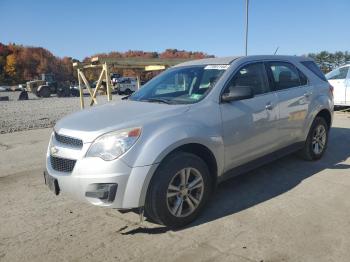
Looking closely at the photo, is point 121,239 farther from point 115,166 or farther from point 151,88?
point 151,88

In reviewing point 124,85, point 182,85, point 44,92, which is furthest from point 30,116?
point 124,85

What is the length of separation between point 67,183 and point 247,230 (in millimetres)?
1825

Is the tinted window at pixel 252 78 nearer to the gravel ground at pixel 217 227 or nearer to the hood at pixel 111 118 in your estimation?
the hood at pixel 111 118

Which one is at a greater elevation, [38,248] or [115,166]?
[115,166]

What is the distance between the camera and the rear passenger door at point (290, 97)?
16.4 ft

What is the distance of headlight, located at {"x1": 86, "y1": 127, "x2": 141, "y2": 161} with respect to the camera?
3344 millimetres

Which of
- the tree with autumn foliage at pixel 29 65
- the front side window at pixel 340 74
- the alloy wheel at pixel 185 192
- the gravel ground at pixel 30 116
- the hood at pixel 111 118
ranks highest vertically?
the tree with autumn foliage at pixel 29 65

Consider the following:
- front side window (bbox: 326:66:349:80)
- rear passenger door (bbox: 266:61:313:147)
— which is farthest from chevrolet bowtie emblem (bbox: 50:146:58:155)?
front side window (bbox: 326:66:349:80)

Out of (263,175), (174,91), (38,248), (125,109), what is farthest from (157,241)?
(263,175)

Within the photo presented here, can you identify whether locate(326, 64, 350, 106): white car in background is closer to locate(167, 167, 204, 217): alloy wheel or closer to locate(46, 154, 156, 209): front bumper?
locate(167, 167, 204, 217): alloy wheel

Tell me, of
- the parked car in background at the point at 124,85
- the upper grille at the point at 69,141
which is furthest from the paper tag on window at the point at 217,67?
the parked car in background at the point at 124,85

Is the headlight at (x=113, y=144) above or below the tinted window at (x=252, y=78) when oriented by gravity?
below

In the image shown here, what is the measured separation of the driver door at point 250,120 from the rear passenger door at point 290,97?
0.16 m

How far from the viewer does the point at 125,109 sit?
13.5ft
